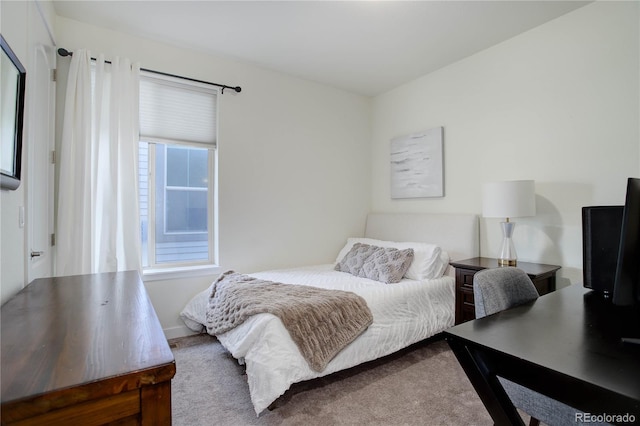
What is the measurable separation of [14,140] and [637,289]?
2.51m

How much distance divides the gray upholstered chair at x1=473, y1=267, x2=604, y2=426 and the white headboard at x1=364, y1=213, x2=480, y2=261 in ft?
4.98

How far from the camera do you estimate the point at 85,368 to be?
0.75 metres

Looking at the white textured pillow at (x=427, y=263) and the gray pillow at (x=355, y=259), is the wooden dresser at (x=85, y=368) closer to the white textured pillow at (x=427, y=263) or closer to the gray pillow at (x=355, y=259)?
the gray pillow at (x=355, y=259)

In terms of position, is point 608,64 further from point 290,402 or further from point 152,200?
point 152,200

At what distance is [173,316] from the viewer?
2.96 metres

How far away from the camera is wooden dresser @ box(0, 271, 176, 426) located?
66 cm

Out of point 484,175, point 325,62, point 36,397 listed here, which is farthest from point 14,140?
point 484,175

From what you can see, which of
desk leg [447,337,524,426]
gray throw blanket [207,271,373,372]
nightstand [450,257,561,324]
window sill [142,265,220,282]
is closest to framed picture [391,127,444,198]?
nightstand [450,257,561,324]

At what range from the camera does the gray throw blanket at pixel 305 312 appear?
198 centimetres

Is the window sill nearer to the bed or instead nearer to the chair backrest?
the bed

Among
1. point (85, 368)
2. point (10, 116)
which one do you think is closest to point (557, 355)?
point (85, 368)

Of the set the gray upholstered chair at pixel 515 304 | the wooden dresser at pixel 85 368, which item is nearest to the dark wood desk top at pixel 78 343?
the wooden dresser at pixel 85 368

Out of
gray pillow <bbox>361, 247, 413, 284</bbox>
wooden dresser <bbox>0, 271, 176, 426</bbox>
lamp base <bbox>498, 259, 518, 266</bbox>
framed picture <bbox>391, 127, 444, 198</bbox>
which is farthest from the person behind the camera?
framed picture <bbox>391, 127, 444, 198</bbox>

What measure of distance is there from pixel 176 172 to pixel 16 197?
1584mm
